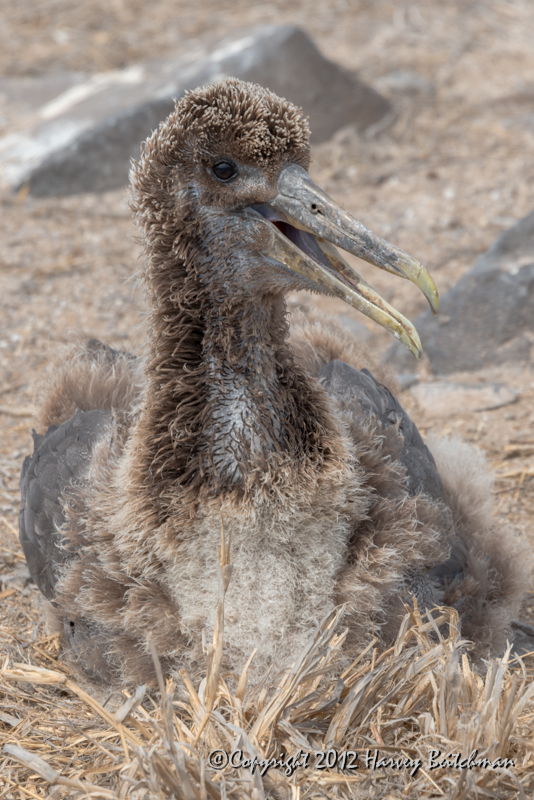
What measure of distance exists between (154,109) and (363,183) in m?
2.12

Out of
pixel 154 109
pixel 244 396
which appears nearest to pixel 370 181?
pixel 154 109

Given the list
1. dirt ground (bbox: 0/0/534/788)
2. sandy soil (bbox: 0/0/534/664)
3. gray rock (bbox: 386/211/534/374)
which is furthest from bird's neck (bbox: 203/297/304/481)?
gray rock (bbox: 386/211/534/374)

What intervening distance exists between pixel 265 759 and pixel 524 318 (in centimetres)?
400

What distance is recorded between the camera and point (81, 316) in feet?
21.3

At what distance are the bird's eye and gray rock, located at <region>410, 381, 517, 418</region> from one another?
9.31ft

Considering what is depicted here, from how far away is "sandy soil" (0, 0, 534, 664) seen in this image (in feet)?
17.2

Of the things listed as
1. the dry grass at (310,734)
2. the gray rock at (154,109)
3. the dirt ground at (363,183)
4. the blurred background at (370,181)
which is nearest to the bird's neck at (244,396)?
the dry grass at (310,734)

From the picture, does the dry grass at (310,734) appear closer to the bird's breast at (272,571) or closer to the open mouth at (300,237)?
the bird's breast at (272,571)

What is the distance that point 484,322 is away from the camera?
19.3 ft

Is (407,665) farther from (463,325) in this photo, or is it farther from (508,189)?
(508,189)

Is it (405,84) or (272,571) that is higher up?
(405,84)

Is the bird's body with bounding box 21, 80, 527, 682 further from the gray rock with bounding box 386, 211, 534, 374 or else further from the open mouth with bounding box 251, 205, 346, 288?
the gray rock with bounding box 386, 211, 534, 374

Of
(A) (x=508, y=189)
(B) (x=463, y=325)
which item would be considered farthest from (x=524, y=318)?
(A) (x=508, y=189)

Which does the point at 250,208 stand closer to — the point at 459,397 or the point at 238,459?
the point at 238,459
